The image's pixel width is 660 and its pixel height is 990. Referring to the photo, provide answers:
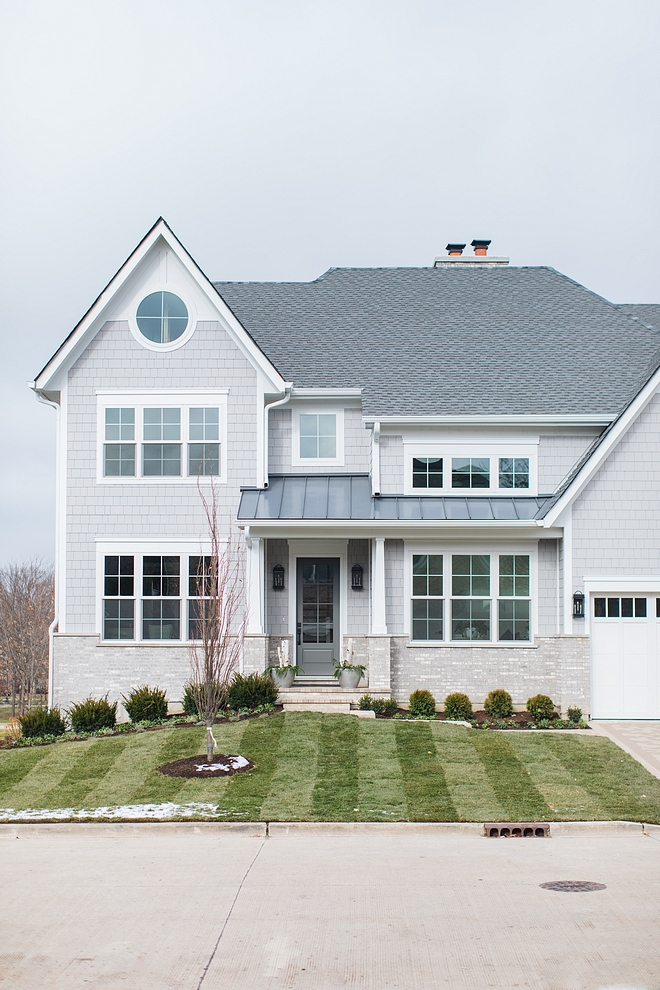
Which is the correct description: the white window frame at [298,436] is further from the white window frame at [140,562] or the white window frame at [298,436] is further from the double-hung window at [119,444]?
the double-hung window at [119,444]

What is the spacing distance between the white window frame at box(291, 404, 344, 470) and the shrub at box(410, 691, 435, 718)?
A: 5562 millimetres

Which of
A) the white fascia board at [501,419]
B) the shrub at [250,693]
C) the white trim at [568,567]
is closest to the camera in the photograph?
the shrub at [250,693]

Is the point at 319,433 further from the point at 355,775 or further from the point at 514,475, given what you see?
the point at 355,775

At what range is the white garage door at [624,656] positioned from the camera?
1870cm

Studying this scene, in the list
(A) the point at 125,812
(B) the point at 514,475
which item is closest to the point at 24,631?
(B) the point at 514,475

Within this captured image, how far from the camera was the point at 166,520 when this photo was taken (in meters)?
20.2

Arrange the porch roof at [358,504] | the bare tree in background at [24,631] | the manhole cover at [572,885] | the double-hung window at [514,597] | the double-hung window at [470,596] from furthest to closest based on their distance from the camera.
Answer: the bare tree in background at [24,631] → the double-hung window at [470,596] → the double-hung window at [514,597] → the porch roof at [358,504] → the manhole cover at [572,885]

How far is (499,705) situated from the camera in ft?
60.6

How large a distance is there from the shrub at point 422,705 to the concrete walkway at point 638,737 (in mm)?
3049

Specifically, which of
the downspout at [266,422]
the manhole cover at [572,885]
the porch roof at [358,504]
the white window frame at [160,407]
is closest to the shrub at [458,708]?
the porch roof at [358,504]

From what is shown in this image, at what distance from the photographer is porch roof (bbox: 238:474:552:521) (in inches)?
766

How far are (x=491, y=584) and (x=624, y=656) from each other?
2986 mm

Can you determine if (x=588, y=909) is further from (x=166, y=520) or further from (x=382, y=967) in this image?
(x=166, y=520)

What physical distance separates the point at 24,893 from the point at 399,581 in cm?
1224
